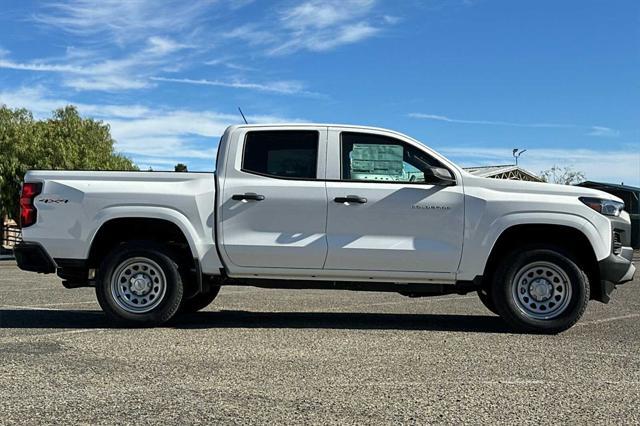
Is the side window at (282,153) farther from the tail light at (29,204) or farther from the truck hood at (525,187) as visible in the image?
the tail light at (29,204)

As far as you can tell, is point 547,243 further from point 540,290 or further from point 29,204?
point 29,204

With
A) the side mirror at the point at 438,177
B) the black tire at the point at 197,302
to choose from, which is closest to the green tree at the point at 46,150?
the black tire at the point at 197,302

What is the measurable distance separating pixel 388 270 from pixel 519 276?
1.32 m

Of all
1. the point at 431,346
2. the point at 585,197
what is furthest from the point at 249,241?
the point at 585,197

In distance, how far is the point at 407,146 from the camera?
734cm

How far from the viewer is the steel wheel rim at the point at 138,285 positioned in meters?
7.15

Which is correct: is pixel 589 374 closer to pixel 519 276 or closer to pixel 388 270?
pixel 519 276

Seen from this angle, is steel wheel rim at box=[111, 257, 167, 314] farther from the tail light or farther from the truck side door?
the truck side door

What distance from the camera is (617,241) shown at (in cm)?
714

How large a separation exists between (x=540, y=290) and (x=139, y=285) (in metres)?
4.07

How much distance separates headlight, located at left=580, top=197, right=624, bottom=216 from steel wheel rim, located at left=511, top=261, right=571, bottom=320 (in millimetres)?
708

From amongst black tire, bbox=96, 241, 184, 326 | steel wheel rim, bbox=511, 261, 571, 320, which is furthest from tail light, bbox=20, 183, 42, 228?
steel wheel rim, bbox=511, 261, 571, 320

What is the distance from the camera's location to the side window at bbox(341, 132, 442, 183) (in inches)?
285

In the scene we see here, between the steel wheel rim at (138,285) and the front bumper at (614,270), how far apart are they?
14.5 ft
